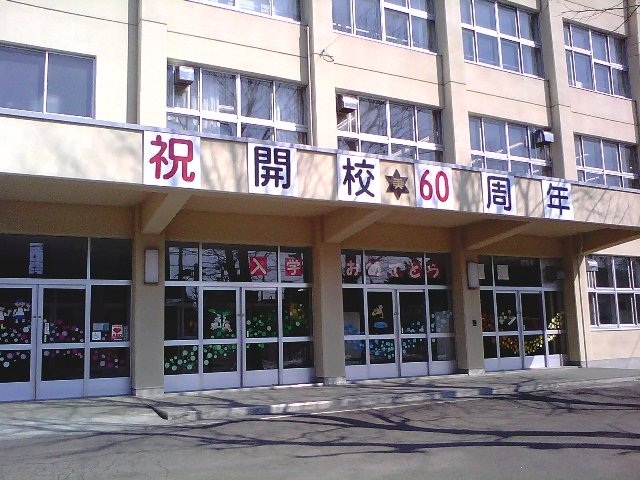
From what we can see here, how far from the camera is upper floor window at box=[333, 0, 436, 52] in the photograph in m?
15.9

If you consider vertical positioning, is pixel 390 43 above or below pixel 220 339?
above

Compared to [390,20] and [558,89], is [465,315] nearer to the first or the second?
[558,89]

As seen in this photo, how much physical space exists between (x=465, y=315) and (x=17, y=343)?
9.78 meters

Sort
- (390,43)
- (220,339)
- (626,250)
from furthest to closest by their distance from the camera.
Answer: (626,250) < (390,43) < (220,339)

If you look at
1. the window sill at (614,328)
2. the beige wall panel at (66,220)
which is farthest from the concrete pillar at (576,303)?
the beige wall panel at (66,220)

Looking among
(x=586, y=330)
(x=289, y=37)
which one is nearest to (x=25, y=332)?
(x=289, y=37)

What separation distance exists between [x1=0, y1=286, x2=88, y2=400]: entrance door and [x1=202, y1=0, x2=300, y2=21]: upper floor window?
6841 mm

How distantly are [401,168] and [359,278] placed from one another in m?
3.23

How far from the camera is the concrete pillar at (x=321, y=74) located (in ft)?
47.5

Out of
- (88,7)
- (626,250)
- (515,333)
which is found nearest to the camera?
(88,7)

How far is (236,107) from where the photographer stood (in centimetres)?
1399

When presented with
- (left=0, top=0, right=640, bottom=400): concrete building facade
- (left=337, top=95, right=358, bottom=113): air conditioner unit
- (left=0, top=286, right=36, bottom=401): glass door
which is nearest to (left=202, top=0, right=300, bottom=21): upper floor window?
(left=0, top=0, right=640, bottom=400): concrete building facade

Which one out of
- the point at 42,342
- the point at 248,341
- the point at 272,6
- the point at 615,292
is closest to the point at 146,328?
the point at 42,342

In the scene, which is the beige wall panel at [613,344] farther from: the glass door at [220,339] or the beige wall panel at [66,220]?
the beige wall panel at [66,220]
